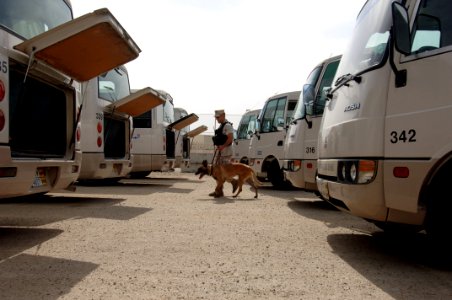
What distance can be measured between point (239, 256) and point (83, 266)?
4.58ft

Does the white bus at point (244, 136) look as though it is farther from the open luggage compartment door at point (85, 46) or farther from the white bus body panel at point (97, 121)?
the open luggage compartment door at point (85, 46)

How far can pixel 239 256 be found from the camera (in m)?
4.31

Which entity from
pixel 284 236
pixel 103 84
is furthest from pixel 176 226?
pixel 103 84

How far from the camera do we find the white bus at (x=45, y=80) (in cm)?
452

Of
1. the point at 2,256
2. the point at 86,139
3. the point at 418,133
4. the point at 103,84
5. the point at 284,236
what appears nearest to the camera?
the point at 418,133

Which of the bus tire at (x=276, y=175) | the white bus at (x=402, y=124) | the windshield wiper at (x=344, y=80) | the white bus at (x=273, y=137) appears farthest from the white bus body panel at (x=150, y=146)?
the white bus at (x=402, y=124)

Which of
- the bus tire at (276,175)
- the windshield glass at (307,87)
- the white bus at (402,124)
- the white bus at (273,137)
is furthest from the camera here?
the bus tire at (276,175)

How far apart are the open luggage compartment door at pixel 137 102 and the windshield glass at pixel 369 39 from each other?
5066mm

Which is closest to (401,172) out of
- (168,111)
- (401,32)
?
(401,32)

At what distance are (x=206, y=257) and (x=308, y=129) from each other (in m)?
4.29

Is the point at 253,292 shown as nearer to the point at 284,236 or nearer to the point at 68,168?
the point at 284,236

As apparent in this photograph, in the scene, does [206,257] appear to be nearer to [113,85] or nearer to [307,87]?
[307,87]

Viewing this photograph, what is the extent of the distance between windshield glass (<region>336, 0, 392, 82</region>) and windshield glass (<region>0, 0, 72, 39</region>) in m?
3.55

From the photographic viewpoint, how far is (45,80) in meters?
5.41
